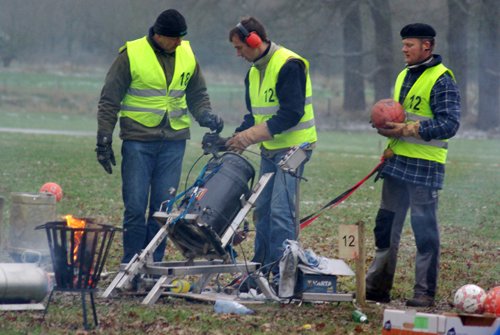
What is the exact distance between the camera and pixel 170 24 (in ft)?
26.2

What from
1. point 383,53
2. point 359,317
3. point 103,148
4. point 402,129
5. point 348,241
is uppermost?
point 383,53

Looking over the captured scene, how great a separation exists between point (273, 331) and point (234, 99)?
37.4 meters

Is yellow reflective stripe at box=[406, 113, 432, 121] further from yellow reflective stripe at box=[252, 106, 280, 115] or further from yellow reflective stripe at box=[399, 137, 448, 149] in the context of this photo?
yellow reflective stripe at box=[252, 106, 280, 115]

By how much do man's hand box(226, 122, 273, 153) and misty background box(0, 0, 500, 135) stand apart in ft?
88.6

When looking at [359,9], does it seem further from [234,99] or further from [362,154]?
[362,154]

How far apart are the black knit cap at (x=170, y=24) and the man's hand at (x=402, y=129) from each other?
168 cm

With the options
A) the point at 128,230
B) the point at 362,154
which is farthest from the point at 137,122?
the point at 362,154

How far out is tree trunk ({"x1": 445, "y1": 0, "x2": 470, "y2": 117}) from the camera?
129 feet

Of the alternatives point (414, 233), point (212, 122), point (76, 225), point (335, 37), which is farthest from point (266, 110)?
point (335, 37)

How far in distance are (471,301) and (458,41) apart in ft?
110

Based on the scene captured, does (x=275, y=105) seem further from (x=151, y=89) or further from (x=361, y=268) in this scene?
(x=361, y=268)

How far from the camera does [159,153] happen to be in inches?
328

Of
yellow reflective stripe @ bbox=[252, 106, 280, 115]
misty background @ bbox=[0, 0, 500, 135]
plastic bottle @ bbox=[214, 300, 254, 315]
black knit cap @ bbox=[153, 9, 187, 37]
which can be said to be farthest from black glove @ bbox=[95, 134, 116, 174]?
misty background @ bbox=[0, 0, 500, 135]

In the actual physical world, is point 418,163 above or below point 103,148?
below
